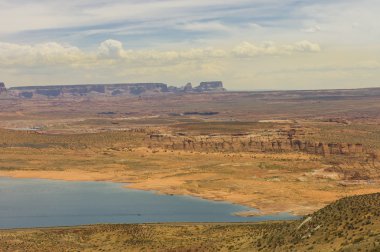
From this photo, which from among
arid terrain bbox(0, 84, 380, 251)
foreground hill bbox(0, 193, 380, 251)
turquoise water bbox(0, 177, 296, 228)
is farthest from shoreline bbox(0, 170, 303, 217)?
foreground hill bbox(0, 193, 380, 251)

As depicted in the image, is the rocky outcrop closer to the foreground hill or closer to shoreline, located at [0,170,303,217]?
shoreline, located at [0,170,303,217]

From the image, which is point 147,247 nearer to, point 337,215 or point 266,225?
point 266,225

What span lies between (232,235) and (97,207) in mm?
33469

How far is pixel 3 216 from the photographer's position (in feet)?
257

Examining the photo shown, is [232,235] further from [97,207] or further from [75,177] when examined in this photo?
[75,177]

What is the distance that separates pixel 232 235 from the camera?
57.1 meters

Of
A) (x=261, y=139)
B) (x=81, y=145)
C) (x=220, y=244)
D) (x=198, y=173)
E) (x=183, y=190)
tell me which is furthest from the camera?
(x=81, y=145)

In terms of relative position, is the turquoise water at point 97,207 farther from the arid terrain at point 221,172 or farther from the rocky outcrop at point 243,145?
the rocky outcrop at point 243,145

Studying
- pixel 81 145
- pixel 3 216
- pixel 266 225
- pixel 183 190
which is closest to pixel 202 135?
pixel 81 145

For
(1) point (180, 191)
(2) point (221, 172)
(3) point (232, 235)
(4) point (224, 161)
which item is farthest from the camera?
(4) point (224, 161)

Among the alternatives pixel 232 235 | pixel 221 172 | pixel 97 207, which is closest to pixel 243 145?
pixel 221 172

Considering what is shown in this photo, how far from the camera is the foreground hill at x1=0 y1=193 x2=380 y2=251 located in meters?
39.5

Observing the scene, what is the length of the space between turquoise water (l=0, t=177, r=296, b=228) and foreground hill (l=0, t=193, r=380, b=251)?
31.5ft

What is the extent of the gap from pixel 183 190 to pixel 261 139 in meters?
60.7
